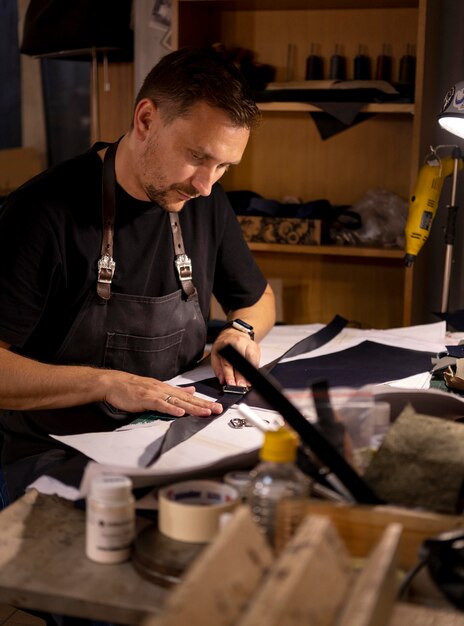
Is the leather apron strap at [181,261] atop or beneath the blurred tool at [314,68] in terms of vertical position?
beneath

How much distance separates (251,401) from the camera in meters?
1.83

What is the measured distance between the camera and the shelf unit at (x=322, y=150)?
142 inches

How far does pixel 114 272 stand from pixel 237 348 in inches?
13.6

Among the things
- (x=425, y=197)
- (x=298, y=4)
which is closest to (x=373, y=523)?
(x=425, y=197)

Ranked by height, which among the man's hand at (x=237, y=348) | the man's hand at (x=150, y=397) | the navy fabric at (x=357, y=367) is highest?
the man's hand at (x=150, y=397)

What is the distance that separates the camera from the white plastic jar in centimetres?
110

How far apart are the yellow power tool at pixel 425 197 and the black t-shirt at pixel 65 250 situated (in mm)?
998

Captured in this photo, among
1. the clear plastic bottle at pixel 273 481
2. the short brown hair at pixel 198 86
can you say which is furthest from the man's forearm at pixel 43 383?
the clear plastic bottle at pixel 273 481

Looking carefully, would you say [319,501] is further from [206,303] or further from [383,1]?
[383,1]

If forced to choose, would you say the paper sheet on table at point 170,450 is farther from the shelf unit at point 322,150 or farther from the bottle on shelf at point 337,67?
the bottle on shelf at point 337,67

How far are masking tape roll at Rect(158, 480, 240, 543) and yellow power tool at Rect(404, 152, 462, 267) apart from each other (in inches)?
76.1

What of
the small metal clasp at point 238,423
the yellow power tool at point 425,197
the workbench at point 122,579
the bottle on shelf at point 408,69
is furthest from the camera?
the bottle on shelf at point 408,69

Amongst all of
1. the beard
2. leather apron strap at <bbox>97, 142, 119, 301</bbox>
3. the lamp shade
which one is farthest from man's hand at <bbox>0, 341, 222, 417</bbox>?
the lamp shade

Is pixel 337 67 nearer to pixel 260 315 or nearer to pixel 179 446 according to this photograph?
pixel 260 315
